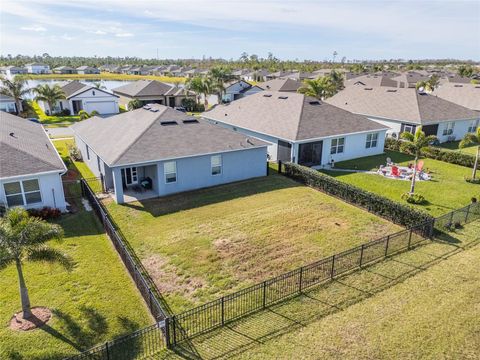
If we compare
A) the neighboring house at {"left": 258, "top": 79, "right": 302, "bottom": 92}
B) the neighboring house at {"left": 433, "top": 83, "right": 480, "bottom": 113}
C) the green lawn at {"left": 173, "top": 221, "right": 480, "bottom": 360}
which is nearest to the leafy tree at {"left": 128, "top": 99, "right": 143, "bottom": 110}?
the neighboring house at {"left": 258, "top": 79, "right": 302, "bottom": 92}

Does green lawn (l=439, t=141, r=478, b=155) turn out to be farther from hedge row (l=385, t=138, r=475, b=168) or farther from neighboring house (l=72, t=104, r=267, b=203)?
neighboring house (l=72, t=104, r=267, b=203)

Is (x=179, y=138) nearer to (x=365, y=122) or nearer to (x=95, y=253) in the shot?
(x=95, y=253)

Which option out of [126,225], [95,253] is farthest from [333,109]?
[95,253]

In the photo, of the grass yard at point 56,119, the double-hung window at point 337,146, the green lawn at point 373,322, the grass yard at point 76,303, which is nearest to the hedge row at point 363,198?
the green lawn at point 373,322

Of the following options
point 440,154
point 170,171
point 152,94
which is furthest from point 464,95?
point 152,94

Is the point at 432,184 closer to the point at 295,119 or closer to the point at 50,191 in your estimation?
the point at 295,119
